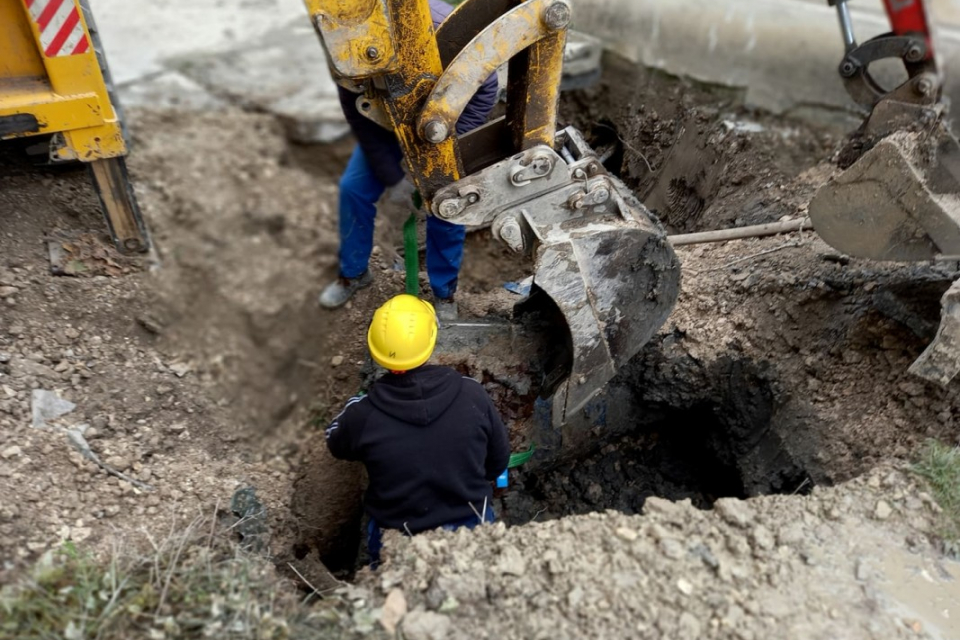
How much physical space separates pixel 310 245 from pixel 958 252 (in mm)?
4191

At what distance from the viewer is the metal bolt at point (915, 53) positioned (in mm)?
3439

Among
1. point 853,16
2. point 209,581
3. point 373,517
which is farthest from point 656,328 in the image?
point 853,16

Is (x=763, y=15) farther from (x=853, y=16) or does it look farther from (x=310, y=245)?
(x=310, y=245)

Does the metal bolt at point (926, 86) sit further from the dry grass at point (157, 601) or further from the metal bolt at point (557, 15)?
the dry grass at point (157, 601)

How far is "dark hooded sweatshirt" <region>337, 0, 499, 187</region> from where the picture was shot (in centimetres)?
333

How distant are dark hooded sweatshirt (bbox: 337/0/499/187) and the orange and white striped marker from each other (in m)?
1.05

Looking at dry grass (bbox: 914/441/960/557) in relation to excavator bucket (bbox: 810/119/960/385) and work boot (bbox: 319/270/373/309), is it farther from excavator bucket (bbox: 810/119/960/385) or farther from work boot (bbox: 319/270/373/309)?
work boot (bbox: 319/270/373/309)

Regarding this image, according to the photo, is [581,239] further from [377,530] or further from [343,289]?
[343,289]

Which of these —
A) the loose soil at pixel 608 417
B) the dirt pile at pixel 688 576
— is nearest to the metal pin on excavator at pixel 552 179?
the loose soil at pixel 608 417

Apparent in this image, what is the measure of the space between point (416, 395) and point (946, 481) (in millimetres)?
1835

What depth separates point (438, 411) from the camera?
2488 mm

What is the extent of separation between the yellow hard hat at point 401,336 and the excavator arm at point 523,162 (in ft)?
1.36

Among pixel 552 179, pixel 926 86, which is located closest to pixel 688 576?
pixel 552 179

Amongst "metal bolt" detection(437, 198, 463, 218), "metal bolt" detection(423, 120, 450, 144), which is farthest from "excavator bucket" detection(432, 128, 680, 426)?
"metal bolt" detection(423, 120, 450, 144)
